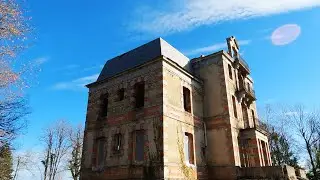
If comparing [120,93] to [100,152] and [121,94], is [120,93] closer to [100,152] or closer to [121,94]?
[121,94]

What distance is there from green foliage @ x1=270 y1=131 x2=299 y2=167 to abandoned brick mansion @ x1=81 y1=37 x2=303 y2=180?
14.7 metres

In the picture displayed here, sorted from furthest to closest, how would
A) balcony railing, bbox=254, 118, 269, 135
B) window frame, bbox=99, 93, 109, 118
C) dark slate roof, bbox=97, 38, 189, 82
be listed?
window frame, bbox=99, 93, 109, 118 < balcony railing, bbox=254, 118, 269, 135 < dark slate roof, bbox=97, 38, 189, 82

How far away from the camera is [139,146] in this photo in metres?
16.5

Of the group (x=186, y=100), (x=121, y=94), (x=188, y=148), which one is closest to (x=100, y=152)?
(x=121, y=94)

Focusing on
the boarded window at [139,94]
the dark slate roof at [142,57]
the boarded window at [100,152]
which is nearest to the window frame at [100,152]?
the boarded window at [100,152]

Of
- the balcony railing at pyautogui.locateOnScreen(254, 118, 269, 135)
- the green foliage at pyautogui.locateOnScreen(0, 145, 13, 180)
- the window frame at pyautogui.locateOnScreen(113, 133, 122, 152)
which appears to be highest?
the balcony railing at pyautogui.locateOnScreen(254, 118, 269, 135)

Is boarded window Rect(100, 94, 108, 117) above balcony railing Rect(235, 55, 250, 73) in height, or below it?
below

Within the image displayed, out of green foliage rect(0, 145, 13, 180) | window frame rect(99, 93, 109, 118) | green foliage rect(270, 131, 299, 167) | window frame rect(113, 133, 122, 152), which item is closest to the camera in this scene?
green foliage rect(0, 145, 13, 180)

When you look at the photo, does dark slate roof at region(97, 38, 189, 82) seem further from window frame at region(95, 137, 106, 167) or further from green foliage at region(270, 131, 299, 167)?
green foliage at region(270, 131, 299, 167)

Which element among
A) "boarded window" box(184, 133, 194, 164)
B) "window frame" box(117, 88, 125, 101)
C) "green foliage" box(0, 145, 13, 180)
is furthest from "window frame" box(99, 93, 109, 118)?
"boarded window" box(184, 133, 194, 164)

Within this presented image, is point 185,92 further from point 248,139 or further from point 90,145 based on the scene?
point 90,145

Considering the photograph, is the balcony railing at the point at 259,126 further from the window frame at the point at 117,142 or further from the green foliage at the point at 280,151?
the window frame at the point at 117,142

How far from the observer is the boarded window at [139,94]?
60.3 feet

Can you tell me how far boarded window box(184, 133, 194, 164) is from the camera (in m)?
16.8
